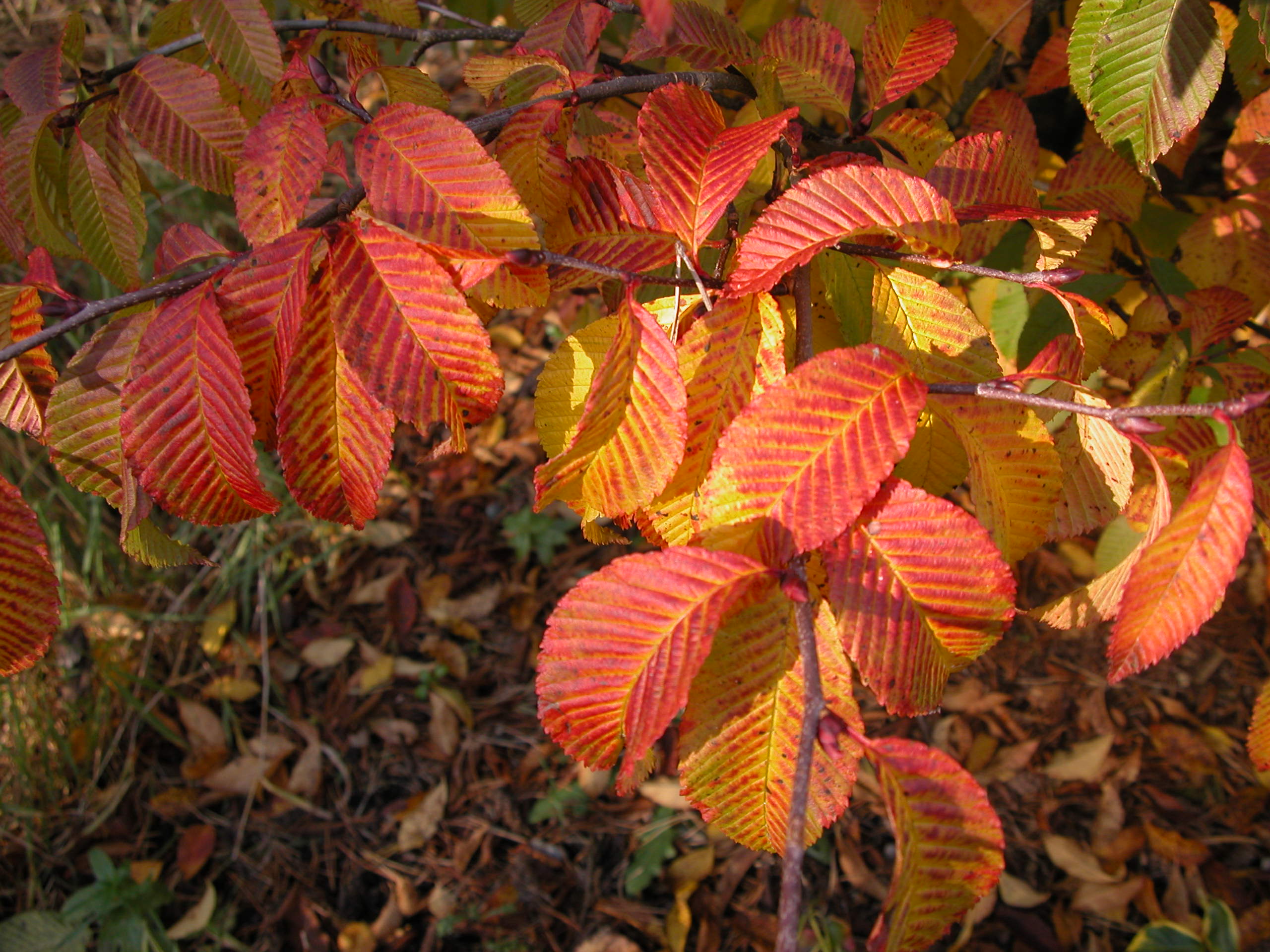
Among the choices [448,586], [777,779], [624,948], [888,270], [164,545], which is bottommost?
[624,948]

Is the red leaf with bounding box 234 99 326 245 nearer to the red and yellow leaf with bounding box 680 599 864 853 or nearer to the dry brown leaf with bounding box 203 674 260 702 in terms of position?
the red and yellow leaf with bounding box 680 599 864 853

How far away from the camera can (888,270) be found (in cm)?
71

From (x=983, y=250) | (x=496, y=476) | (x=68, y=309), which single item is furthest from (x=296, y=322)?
(x=496, y=476)

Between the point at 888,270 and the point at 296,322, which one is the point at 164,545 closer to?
the point at 296,322

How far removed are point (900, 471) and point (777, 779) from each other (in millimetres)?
285

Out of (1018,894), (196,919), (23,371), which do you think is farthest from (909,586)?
(196,919)

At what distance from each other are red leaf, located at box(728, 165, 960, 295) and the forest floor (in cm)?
135

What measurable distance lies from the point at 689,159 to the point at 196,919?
1.82 m

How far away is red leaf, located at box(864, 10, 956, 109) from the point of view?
0.82 meters

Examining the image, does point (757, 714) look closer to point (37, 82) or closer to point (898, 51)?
point (898, 51)

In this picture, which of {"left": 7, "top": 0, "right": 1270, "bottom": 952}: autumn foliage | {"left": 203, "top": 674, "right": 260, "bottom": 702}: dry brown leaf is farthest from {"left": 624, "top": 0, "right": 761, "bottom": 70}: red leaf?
{"left": 203, "top": 674, "right": 260, "bottom": 702}: dry brown leaf

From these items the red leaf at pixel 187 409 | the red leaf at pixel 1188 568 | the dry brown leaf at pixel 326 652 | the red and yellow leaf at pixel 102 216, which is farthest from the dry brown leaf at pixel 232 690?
the red leaf at pixel 1188 568

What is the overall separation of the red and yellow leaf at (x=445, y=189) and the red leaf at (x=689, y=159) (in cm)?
11

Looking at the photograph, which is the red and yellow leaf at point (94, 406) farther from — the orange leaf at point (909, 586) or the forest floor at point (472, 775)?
the forest floor at point (472, 775)
